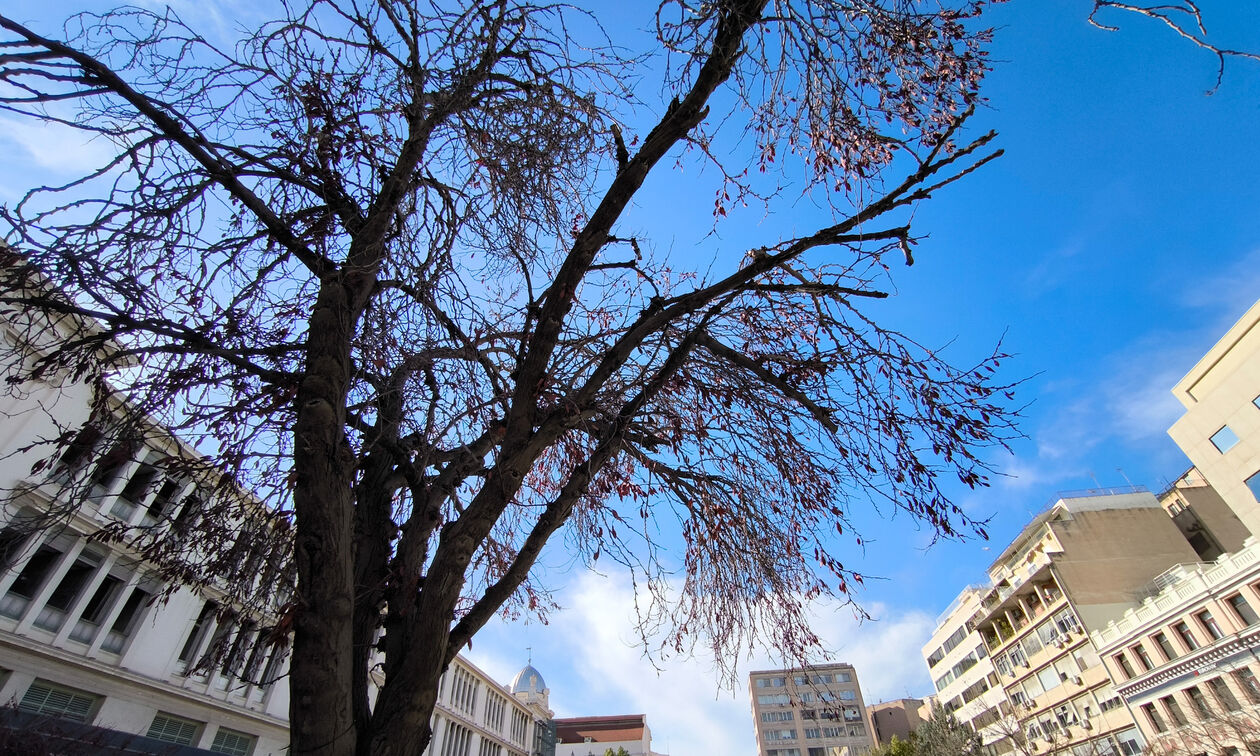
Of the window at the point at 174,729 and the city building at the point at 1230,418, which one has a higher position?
the city building at the point at 1230,418

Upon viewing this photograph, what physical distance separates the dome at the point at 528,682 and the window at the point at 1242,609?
63336 millimetres

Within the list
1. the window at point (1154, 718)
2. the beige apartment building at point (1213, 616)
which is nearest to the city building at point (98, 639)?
the beige apartment building at point (1213, 616)

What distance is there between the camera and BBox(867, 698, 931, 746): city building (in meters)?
75.6

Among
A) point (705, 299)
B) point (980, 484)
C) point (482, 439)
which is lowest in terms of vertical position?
point (980, 484)

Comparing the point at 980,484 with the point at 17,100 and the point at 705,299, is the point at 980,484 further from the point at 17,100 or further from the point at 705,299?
the point at 17,100

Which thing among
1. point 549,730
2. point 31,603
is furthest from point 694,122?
point 549,730

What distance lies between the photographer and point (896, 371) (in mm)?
4379

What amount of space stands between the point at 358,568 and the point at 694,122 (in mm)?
3577

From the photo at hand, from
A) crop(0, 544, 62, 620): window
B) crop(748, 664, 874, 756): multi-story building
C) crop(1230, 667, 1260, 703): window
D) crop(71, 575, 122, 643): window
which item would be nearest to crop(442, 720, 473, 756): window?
crop(71, 575, 122, 643): window

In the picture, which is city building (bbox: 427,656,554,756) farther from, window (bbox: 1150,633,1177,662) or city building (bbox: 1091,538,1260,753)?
window (bbox: 1150,633,1177,662)

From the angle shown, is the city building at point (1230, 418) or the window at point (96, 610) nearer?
the window at point (96, 610)

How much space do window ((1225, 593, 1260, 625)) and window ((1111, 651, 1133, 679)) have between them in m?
6.88

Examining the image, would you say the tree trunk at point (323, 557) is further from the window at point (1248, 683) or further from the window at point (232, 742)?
the window at point (1248, 683)

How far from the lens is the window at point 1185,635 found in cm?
2636
